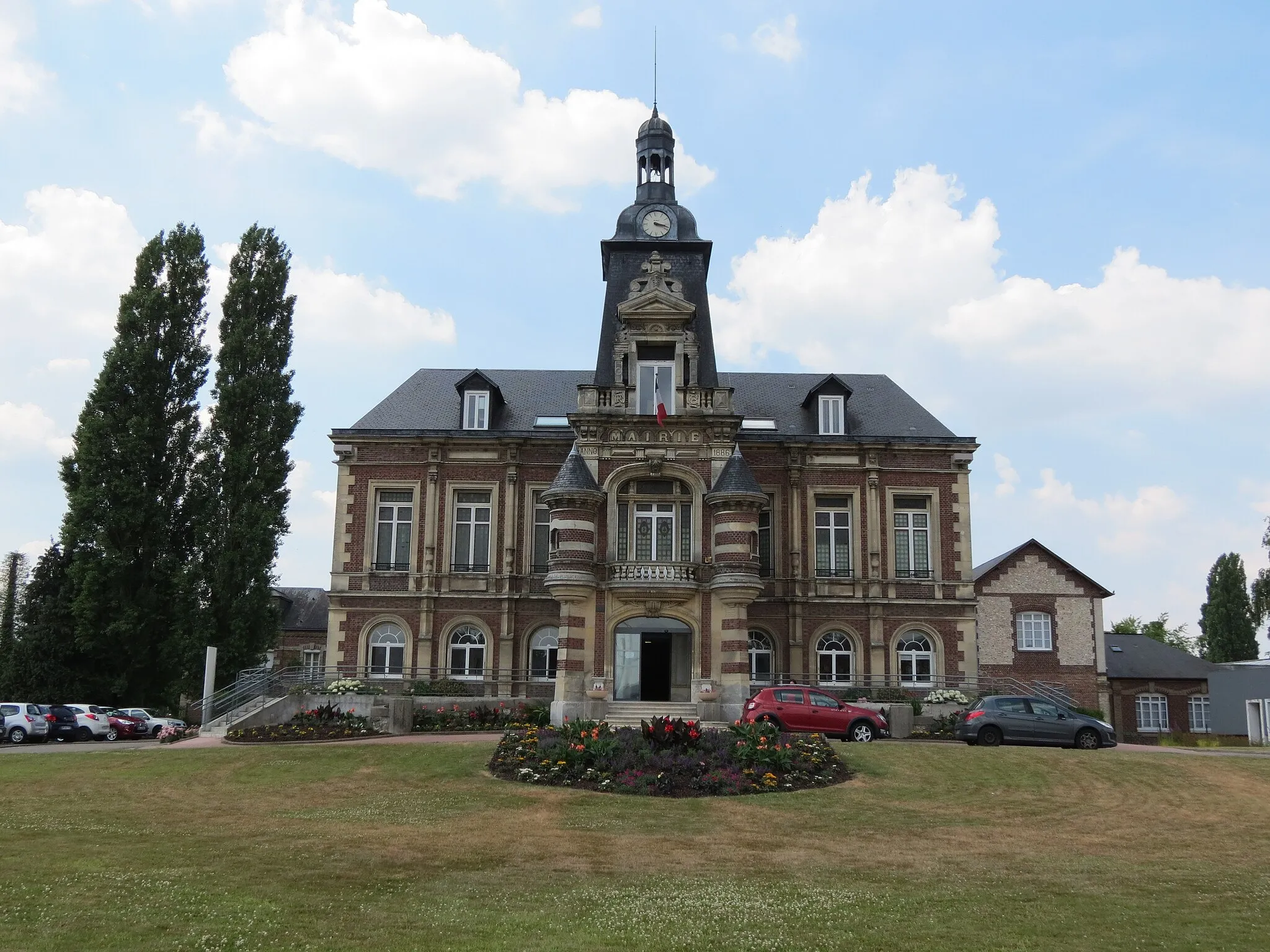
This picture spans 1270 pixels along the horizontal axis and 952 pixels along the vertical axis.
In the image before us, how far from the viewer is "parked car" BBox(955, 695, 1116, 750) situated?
83.9ft

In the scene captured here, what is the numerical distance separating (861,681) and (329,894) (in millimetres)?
26263

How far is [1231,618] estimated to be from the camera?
54.6m

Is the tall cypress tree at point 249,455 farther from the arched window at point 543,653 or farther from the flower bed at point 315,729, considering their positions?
the arched window at point 543,653

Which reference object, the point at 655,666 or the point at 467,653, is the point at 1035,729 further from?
the point at 467,653

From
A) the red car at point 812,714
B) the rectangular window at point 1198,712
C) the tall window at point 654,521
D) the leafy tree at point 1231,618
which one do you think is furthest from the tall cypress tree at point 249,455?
the leafy tree at point 1231,618

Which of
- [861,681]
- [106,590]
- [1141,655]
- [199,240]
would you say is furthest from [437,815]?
[1141,655]

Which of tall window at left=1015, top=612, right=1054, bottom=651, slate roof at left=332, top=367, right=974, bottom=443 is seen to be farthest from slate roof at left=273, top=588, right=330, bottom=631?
tall window at left=1015, top=612, right=1054, bottom=651

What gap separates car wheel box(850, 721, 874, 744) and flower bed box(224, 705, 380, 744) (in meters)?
12.3

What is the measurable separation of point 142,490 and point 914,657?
26538mm

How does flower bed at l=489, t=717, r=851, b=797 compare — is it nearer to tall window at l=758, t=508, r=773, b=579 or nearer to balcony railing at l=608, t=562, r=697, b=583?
balcony railing at l=608, t=562, r=697, b=583

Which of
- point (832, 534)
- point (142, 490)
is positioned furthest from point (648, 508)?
point (142, 490)

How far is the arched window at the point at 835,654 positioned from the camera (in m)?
35.2

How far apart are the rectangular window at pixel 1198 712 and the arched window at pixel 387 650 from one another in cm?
3221

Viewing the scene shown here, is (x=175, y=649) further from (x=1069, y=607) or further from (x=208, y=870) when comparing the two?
(x=1069, y=607)
